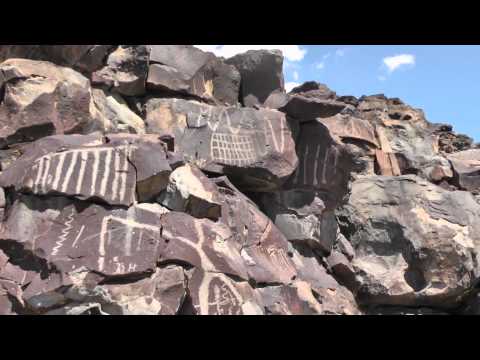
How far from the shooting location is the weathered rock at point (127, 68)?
568 centimetres

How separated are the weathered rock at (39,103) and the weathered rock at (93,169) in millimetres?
349

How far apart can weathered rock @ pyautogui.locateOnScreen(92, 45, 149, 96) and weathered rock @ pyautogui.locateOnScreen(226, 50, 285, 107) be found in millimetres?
1433

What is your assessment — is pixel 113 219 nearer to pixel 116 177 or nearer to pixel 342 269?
pixel 116 177

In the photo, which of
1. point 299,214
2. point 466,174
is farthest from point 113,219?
point 466,174

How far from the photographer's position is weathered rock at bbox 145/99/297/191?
5219mm

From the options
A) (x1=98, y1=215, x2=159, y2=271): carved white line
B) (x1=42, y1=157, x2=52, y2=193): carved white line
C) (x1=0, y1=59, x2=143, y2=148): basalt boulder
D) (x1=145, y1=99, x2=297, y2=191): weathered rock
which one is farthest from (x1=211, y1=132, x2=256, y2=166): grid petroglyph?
(x1=42, y1=157, x2=52, y2=193): carved white line

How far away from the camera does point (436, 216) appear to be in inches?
252

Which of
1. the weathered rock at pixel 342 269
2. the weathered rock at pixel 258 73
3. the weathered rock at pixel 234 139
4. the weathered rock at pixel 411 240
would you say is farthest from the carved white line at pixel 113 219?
the weathered rock at pixel 258 73

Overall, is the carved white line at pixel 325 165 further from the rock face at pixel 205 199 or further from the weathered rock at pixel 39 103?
the weathered rock at pixel 39 103

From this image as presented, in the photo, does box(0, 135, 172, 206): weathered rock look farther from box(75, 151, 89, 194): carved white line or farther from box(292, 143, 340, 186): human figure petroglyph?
box(292, 143, 340, 186): human figure petroglyph

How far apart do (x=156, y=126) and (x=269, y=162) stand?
4.24 feet

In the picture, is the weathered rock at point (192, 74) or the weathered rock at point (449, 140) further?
the weathered rock at point (449, 140)
